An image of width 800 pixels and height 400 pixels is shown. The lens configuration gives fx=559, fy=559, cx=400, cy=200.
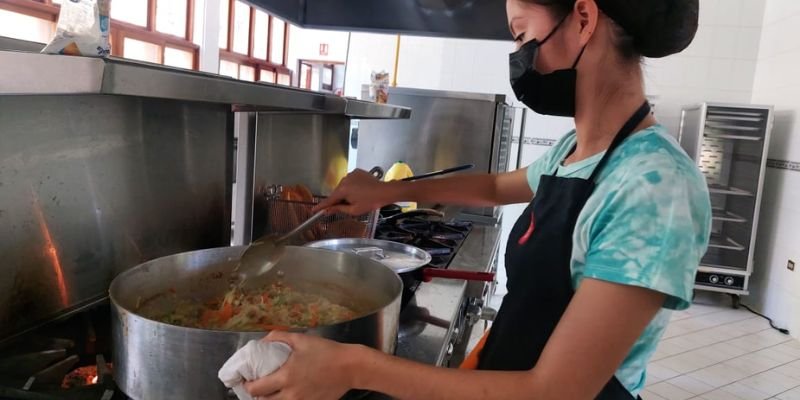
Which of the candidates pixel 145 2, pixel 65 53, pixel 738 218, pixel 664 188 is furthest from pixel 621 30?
pixel 145 2

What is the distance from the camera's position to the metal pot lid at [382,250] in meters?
1.55

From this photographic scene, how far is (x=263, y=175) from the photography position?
1.65 m

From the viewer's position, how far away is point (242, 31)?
8766 millimetres

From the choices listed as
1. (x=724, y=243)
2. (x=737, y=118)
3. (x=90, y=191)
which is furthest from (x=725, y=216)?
(x=90, y=191)

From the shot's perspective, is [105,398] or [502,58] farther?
[502,58]

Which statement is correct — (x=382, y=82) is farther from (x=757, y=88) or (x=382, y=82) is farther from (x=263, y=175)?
(x=757, y=88)

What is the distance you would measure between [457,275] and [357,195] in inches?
12.8

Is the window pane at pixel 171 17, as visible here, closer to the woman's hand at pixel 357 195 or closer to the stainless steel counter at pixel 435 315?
the stainless steel counter at pixel 435 315

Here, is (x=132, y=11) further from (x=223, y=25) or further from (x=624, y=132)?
(x=624, y=132)

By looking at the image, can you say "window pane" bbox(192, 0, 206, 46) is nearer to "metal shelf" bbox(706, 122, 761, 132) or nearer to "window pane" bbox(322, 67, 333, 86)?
"window pane" bbox(322, 67, 333, 86)

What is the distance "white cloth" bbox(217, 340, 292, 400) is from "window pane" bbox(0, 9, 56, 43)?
17.1 feet

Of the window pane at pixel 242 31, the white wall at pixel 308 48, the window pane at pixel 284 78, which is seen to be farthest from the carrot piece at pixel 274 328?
the white wall at pixel 308 48

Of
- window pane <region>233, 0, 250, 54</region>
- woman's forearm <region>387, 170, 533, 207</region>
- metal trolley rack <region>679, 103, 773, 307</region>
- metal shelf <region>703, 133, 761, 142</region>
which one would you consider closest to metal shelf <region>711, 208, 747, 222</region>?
metal trolley rack <region>679, 103, 773, 307</region>

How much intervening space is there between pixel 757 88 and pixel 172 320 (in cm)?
546
